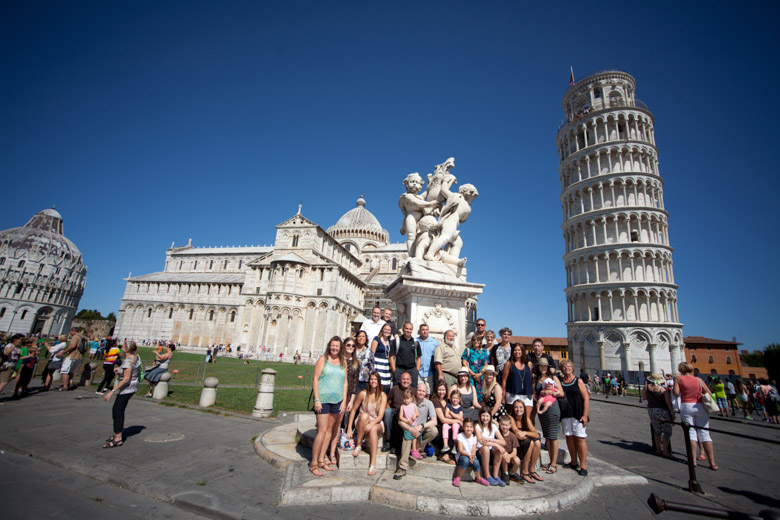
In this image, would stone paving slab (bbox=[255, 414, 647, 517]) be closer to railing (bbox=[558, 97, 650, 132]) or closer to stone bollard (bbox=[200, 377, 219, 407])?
stone bollard (bbox=[200, 377, 219, 407])

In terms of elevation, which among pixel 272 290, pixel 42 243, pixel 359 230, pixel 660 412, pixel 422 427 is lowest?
pixel 422 427

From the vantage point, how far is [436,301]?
6527 mm

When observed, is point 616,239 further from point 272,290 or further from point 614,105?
point 272,290

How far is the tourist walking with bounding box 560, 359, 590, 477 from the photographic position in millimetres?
4820

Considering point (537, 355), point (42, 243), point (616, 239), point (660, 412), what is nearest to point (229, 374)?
point (537, 355)

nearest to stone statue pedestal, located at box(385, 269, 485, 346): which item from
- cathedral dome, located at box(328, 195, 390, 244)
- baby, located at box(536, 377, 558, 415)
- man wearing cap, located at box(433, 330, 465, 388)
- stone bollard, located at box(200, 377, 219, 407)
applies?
man wearing cap, located at box(433, 330, 465, 388)

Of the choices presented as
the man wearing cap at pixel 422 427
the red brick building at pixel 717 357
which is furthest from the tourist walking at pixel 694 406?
the red brick building at pixel 717 357

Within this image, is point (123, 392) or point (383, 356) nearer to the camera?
point (383, 356)

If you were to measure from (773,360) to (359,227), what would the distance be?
62038 mm

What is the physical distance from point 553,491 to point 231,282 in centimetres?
5715

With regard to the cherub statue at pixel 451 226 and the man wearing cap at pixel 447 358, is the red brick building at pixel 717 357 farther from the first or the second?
the man wearing cap at pixel 447 358

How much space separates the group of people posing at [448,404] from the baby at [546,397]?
14mm

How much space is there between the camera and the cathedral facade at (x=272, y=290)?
44656 mm

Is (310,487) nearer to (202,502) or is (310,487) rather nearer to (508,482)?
(202,502)
